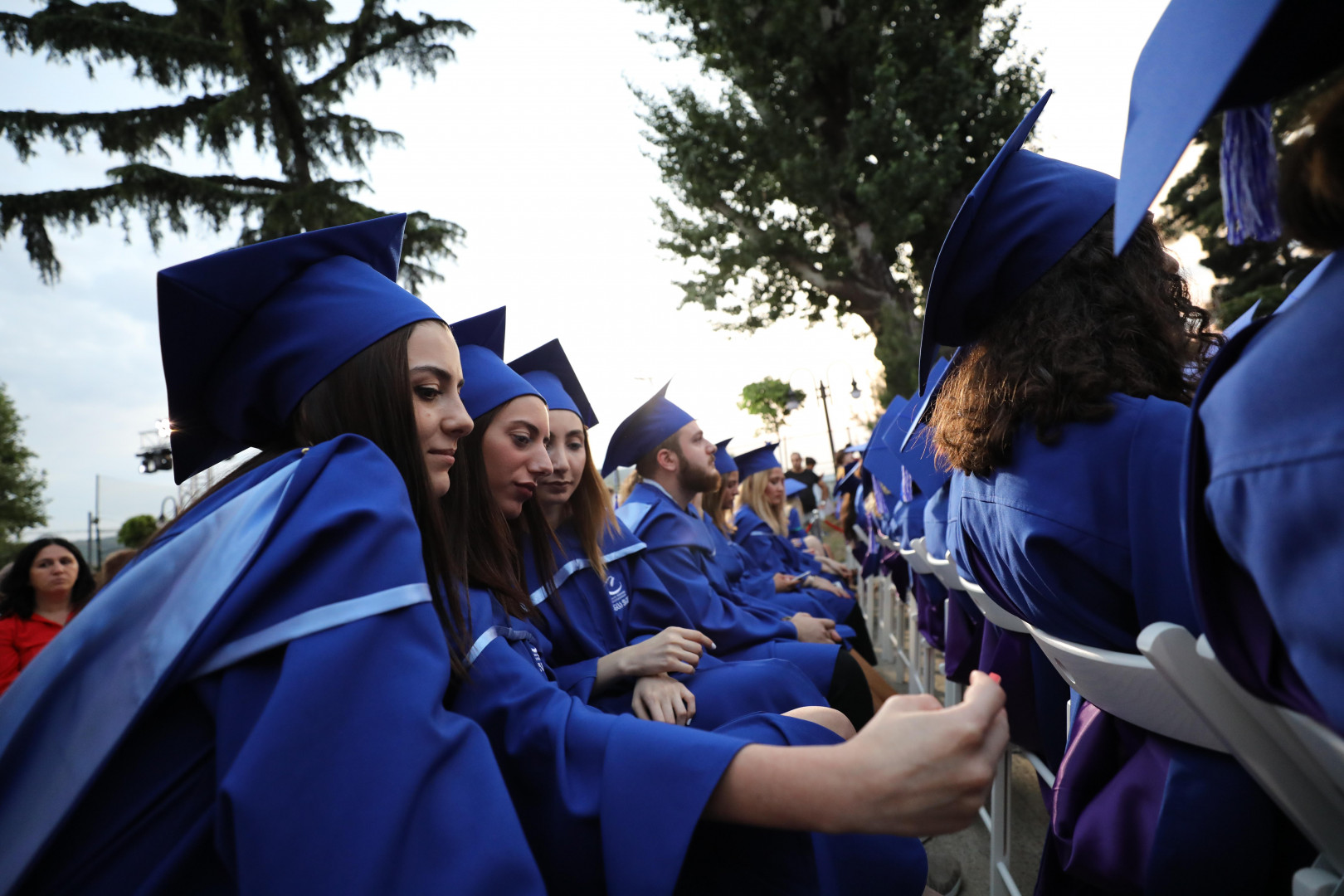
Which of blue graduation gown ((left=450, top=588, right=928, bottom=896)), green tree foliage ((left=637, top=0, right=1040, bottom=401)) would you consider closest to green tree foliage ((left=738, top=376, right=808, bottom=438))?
green tree foliage ((left=637, top=0, right=1040, bottom=401))

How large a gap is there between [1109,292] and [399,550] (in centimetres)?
147

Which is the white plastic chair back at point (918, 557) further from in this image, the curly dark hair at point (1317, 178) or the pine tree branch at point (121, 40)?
the pine tree branch at point (121, 40)

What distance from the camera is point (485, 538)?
78.6 inches

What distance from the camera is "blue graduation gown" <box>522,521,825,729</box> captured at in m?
2.21

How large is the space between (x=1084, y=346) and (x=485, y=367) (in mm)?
1762

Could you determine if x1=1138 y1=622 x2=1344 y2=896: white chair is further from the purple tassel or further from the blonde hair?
the blonde hair

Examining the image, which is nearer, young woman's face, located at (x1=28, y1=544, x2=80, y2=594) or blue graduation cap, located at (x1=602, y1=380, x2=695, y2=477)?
blue graduation cap, located at (x1=602, y1=380, x2=695, y2=477)

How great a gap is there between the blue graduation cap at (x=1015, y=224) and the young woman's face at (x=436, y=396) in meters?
1.00

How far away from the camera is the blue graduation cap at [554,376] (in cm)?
299

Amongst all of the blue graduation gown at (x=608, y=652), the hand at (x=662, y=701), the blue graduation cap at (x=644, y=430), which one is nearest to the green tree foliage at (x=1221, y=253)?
the blue graduation cap at (x=644, y=430)

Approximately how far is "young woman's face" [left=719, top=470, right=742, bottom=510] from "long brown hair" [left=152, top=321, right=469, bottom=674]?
16.9 ft

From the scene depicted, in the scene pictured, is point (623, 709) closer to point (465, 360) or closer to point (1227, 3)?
point (465, 360)

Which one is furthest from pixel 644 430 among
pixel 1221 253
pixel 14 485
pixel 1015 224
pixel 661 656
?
pixel 14 485

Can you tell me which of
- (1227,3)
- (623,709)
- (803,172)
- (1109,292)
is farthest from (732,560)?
(803,172)
